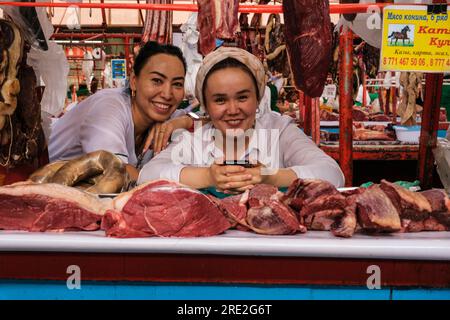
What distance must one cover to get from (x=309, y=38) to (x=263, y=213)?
3.32 feet

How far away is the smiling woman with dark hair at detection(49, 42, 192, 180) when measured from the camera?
3234 millimetres

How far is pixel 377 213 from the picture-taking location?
6.08ft

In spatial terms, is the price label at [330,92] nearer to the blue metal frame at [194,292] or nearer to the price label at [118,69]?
the price label at [118,69]

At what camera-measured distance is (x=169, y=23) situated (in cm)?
431

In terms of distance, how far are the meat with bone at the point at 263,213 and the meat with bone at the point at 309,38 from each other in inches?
29.5

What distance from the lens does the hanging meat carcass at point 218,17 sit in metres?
2.45

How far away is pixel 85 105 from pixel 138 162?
0.52 m

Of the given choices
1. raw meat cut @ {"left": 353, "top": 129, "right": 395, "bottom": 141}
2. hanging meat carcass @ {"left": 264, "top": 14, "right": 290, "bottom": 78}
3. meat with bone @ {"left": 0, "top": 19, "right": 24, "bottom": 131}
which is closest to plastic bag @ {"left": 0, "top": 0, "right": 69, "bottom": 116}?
meat with bone @ {"left": 0, "top": 19, "right": 24, "bottom": 131}

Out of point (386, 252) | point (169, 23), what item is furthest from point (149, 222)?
point (169, 23)

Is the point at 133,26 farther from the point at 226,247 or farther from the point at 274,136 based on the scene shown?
the point at 226,247

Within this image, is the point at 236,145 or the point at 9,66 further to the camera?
the point at 236,145

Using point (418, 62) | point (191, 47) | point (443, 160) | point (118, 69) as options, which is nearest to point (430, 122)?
point (443, 160)

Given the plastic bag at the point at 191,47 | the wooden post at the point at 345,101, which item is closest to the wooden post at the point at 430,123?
the wooden post at the point at 345,101

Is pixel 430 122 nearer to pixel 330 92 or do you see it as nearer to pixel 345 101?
pixel 345 101
